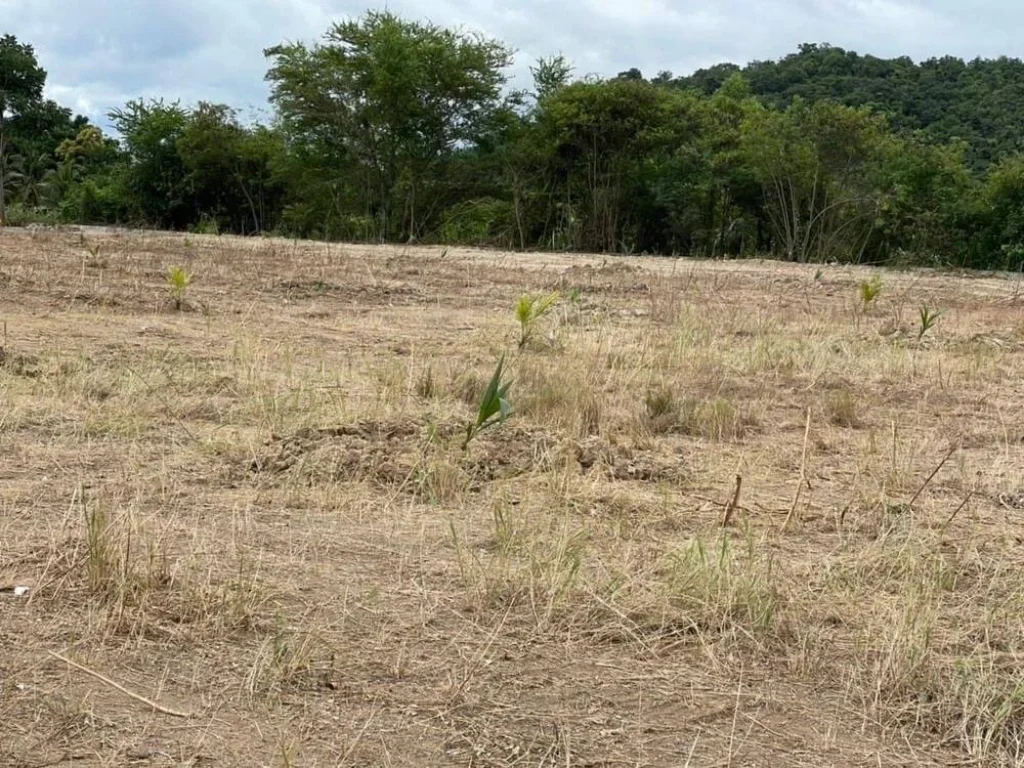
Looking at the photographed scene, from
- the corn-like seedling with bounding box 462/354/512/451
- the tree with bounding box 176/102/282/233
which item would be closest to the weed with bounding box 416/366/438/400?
the corn-like seedling with bounding box 462/354/512/451

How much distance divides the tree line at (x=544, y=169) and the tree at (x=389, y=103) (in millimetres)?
47

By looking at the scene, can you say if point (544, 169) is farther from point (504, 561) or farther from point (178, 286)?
point (504, 561)

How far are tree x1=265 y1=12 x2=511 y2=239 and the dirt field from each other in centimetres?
1920

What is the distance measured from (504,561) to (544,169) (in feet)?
76.4

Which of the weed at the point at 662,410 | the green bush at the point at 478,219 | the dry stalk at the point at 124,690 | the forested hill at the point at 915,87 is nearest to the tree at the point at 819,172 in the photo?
the green bush at the point at 478,219

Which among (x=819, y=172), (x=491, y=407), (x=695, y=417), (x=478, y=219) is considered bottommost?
(x=695, y=417)

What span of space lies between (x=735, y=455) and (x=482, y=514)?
56.2 inches

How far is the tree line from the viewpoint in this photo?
2302 cm

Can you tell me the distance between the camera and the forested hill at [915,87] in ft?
127

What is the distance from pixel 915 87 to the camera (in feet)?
150

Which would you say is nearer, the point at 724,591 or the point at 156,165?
the point at 724,591

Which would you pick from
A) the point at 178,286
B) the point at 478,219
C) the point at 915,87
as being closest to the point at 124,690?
the point at 178,286

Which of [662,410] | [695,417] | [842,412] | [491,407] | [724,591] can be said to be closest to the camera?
[724,591]

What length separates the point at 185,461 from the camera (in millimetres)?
3705
